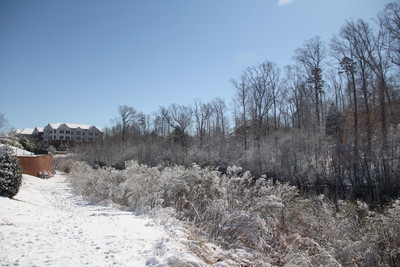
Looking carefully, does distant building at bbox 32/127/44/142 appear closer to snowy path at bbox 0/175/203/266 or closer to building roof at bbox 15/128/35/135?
building roof at bbox 15/128/35/135

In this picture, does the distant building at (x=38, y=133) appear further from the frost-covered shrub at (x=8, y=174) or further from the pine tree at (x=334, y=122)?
the pine tree at (x=334, y=122)

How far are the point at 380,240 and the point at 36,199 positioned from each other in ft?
34.9

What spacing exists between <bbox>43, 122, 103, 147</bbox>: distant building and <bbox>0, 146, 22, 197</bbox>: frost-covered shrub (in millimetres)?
64714

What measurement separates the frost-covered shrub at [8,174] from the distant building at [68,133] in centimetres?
6471

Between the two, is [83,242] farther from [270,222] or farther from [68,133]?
[68,133]

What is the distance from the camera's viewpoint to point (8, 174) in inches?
338

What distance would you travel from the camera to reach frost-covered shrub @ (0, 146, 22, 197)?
27.7ft

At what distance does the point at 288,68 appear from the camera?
33938mm

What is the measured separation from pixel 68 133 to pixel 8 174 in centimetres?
7295

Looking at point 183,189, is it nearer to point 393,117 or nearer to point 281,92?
point 393,117

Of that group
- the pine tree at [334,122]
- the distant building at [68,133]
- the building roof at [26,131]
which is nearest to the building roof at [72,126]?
the distant building at [68,133]

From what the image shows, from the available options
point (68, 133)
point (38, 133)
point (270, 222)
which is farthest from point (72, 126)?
point (270, 222)

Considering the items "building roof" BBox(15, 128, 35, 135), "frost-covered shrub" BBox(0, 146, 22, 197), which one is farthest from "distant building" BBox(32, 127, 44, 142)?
"frost-covered shrub" BBox(0, 146, 22, 197)

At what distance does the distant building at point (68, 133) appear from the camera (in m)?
71.6
